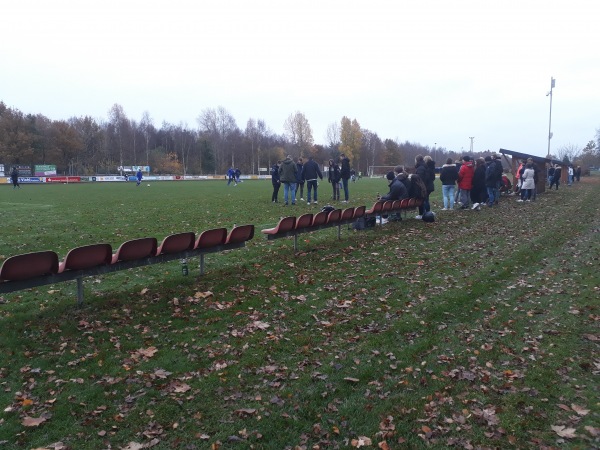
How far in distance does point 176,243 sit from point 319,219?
373cm

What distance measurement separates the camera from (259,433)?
349cm

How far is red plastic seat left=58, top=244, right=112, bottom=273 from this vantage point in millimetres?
5578

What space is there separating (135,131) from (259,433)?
98.8m

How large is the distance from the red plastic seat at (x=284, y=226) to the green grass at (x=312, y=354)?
0.53 metres

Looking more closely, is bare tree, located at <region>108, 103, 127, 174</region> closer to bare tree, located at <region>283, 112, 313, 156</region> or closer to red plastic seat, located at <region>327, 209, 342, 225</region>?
bare tree, located at <region>283, 112, 313, 156</region>

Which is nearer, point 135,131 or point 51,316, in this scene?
point 51,316

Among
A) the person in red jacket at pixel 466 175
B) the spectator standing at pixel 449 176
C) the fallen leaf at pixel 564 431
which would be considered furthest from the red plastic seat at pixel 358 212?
the fallen leaf at pixel 564 431

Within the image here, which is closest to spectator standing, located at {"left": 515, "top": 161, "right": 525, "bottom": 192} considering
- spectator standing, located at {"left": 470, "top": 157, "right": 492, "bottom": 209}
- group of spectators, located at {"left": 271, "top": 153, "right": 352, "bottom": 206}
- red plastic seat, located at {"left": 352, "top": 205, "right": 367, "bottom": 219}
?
spectator standing, located at {"left": 470, "top": 157, "right": 492, "bottom": 209}

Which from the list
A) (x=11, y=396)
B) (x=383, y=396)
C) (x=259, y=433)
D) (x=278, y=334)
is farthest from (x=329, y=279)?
(x=11, y=396)

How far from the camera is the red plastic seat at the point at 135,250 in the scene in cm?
617

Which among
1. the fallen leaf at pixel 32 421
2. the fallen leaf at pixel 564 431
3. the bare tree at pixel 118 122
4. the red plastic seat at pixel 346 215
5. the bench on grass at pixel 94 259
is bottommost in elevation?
the fallen leaf at pixel 32 421

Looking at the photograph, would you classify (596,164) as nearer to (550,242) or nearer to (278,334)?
(550,242)

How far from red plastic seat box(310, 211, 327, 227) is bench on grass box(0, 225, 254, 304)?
7.36 ft

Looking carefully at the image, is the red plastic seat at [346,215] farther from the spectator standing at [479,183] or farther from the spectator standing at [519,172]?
the spectator standing at [519,172]
